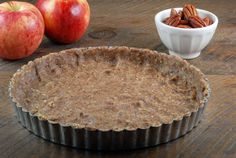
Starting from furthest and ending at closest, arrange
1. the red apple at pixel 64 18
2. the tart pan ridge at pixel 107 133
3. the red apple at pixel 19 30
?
the red apple at pixel 64 18 → the red apple at pixel 19 30 → the tart pan ridge at pixel 107 133

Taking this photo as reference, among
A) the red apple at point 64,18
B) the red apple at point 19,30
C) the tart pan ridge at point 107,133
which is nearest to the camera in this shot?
the tart pan ridge at point 107,133

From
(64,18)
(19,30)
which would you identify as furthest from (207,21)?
(19,30)

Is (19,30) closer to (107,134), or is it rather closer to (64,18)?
(64,18)

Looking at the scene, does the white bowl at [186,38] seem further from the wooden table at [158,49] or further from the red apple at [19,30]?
the red apple at [19,30]

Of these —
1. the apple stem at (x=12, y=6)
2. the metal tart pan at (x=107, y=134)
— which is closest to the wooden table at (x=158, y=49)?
the metal tart pan at (x=107, y=134)

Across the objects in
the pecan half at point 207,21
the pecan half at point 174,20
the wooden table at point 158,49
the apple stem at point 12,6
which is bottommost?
the wooden table at point 158,49

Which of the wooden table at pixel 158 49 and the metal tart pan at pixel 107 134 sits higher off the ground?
the metal tart pan at pixel 107 134

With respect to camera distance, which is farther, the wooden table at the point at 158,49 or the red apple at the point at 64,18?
the red apple at the point at 64,18
